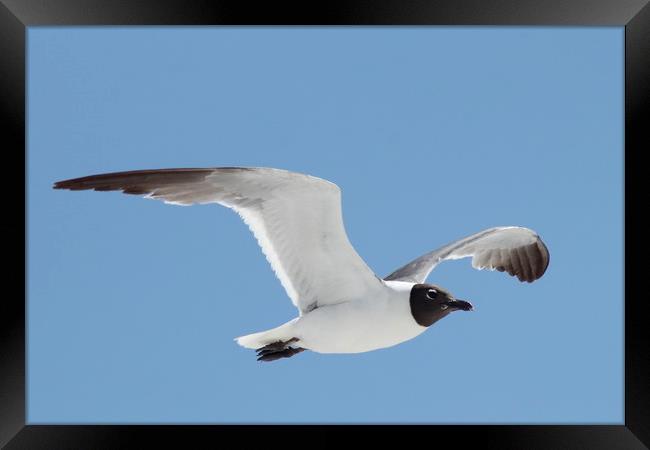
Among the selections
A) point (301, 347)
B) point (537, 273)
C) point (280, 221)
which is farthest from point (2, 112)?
point (537, 273)

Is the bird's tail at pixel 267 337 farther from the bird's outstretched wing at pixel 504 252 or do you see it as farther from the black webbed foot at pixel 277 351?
the bird's outstretched wing at pixel 504 252

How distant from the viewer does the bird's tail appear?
542cm

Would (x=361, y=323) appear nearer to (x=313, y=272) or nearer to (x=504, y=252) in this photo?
(x=313, y=272)

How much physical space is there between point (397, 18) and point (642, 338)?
2297 mm

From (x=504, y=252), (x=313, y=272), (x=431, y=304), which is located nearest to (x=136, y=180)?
(x=313, y=272)

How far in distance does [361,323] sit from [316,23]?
177cm

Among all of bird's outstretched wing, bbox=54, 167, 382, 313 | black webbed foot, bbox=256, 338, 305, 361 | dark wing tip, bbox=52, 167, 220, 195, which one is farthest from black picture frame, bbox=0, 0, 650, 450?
dark wing tip, bbox=52, 167, 220, 195

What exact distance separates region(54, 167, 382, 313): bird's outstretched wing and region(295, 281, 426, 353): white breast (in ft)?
0.28

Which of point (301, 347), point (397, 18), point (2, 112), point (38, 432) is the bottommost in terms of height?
point (38, 432)

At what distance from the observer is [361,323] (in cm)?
535

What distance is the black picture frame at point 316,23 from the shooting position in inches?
213

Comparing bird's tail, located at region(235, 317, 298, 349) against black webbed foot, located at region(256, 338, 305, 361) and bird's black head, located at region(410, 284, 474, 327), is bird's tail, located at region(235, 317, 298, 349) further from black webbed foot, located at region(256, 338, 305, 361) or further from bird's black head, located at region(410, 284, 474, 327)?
bird's black head, located at region(410, 284, 474, 327)

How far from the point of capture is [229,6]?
5.40 metres

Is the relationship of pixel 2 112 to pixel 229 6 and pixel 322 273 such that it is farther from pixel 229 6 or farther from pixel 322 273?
pixel 322 273
